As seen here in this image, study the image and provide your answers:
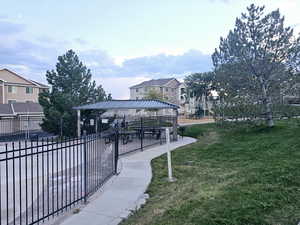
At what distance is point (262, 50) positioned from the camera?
46.5 feet

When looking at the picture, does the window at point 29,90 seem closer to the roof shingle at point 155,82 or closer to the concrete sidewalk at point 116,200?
the roof shingle at point 155,82

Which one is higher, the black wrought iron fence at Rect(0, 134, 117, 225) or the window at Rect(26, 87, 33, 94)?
the window at Rect(26, 87, 33, 94)

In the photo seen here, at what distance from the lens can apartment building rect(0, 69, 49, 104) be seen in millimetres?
33281

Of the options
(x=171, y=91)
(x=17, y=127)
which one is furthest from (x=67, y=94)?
(x=171, y=91)

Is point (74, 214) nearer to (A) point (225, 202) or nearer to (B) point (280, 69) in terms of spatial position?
(A) point (225, 202)

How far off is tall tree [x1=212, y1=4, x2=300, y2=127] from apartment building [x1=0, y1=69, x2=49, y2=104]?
26974mm

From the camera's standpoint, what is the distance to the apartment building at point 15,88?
33.3m

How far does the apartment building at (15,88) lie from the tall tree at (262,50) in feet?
88.5

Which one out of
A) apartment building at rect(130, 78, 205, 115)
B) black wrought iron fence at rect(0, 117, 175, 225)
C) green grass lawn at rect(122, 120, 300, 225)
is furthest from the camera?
apartment building at rect(130, 78, 205, 115)

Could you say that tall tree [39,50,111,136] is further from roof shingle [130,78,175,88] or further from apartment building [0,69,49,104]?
roof shingle [130,78,175,88]

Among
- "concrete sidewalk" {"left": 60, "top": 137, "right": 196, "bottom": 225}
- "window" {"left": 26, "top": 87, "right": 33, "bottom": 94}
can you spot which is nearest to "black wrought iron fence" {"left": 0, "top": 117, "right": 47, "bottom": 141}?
"window" {"left": 26, "top": 87, "right": 33, "bottom": 94}

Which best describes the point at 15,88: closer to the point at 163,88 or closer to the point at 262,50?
the point at 163,88

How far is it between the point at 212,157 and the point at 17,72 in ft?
113

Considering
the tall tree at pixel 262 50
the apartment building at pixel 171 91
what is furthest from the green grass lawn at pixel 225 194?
the apartment building at pixel 171 91
